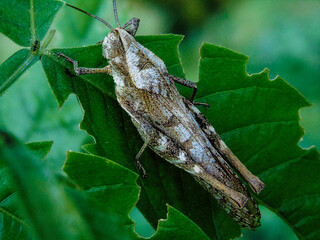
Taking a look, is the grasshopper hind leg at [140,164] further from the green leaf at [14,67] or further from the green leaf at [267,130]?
the green leaf at [14,67]

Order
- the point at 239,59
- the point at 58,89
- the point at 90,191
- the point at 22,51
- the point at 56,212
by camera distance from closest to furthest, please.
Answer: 1. the point at 56,212
2. the point at 90,191
3. the point at 22,51
4. the point at 58,89
5. the point at 239,59

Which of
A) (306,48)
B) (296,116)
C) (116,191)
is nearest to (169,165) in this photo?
(116,191)

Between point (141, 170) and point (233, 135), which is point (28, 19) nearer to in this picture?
point (141, 170)

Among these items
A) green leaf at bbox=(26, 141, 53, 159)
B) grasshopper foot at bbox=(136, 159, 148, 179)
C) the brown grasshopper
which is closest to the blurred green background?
the brown grasshopper

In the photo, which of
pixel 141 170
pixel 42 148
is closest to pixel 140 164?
pixel 141 170

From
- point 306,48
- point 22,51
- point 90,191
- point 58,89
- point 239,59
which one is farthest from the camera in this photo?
point 306,48

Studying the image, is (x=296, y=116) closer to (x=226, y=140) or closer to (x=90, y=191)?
(x=226, y=140)

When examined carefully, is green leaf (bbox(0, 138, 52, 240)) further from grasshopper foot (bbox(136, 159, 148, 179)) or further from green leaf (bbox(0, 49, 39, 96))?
grasshopper foot (bbox(136, 159, 148, 179))
